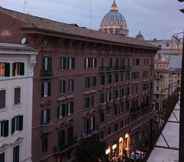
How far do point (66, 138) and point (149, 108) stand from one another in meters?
33.9

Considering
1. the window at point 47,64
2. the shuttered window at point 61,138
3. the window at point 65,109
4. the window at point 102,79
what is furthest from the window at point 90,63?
the shuttered window at point 61,138

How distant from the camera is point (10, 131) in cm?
2650

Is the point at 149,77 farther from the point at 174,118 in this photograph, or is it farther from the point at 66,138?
the point at 174,118

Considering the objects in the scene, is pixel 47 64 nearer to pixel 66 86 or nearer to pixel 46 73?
pixel 46 73

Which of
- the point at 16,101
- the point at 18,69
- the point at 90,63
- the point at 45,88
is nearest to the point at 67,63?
the point at 45,88

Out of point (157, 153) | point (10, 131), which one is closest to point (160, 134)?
point (157, 153)

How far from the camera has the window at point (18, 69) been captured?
26844mm

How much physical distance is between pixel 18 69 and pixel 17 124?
407cm

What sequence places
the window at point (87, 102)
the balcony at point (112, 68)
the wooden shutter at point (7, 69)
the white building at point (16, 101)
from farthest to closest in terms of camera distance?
the balcony at point (112, 68)
the window at point (87, 102)
the wooden shutter at point (7, 69)
the white building at point (16, 101)

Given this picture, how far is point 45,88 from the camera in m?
31.1

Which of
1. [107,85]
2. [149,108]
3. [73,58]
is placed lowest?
[149,108]

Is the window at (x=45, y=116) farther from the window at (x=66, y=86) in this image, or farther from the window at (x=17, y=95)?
the window at (x=17, y=95)

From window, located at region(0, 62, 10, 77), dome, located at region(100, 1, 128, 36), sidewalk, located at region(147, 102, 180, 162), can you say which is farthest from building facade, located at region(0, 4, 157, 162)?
dome, located at region(100, 1, 128, 36)

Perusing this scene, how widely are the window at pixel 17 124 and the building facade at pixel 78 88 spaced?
1.90 m
